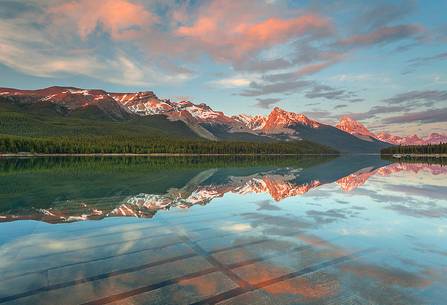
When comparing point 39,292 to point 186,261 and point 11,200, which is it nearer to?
point 186,261

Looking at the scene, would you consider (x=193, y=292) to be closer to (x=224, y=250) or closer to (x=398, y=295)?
(x=224, y=250)

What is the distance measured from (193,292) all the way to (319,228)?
50.5 ft

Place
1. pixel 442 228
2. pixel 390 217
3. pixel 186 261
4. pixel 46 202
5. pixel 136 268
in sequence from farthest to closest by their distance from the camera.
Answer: pixel 46 202, pixel 390 217, pixel 442 228, pixel 186 261, pixel 136 268

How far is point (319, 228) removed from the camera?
85.9 ft

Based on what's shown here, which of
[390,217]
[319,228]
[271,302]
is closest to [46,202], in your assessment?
[319,228]

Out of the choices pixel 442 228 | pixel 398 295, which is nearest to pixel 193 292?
pixel 398 295

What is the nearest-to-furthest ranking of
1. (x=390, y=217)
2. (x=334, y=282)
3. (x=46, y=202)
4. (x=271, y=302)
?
(x=271, y=302), (x=334, y=282), (x=390, y=217), (x=46, y=202)

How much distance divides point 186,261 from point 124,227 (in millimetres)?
9636

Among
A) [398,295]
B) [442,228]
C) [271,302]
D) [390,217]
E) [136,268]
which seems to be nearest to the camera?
[271,302]

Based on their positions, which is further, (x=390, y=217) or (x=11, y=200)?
(x=11, y=200)

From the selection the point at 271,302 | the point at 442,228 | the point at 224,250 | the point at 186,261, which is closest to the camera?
the point at 271,302

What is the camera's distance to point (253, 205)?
1486 inches

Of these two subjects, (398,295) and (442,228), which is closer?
(398,295)

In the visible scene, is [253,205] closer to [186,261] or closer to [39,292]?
[186,261]
